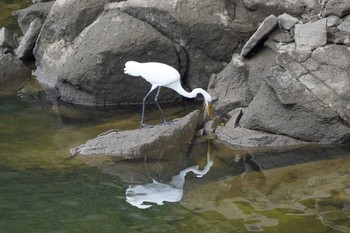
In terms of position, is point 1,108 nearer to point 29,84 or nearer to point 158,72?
point 29,84

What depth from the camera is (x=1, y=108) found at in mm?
10508

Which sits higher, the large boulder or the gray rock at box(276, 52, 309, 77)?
the gray rock at box(276, 52, 309, 77)

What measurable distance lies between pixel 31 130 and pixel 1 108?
4.17 feet

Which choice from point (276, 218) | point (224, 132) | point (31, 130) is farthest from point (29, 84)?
point (276, 218)

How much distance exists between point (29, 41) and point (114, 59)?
3151mm

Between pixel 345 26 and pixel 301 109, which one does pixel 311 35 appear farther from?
pixel 301 109

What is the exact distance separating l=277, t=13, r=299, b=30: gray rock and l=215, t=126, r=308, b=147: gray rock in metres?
1.63

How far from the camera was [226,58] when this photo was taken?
1068 cm

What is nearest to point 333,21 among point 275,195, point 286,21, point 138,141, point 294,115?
point 286,21

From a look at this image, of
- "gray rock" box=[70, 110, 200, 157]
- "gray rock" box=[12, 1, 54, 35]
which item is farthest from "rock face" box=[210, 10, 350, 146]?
"gray rock" box=[12, 1, 54, 35]

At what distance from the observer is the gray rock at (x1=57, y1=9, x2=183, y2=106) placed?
408 inches

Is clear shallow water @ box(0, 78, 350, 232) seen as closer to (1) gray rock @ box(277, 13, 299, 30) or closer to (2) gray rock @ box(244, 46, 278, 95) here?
(2) gray rock @ box(244, 46, 278, 95)

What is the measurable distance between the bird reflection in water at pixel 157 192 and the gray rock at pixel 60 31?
175 inches

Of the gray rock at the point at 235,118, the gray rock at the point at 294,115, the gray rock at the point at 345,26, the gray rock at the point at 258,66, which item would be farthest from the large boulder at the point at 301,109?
the gray rock at the point at 345,26
